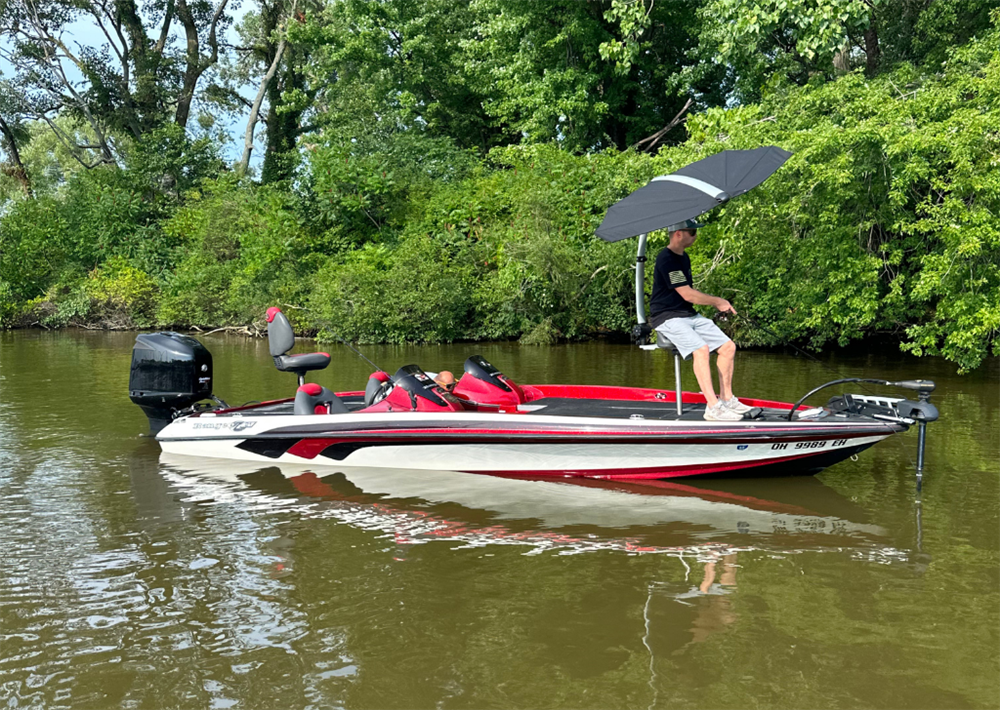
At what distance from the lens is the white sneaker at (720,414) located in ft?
24.0

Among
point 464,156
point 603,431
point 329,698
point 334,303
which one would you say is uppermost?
point 464,156

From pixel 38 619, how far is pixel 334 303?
56.9 ft

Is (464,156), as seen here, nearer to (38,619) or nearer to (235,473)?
(235,473)

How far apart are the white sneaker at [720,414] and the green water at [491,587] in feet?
1.94

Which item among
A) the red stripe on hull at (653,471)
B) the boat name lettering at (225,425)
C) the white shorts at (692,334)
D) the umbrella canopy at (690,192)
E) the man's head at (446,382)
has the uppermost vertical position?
the umbrella canopy at (690,192)

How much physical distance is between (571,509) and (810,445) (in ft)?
6.29

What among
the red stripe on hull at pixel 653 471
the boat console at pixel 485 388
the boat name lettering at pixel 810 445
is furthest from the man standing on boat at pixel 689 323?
the boat console at pixel 485 388

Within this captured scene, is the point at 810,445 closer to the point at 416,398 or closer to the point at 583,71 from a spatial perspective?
the point at 416,398

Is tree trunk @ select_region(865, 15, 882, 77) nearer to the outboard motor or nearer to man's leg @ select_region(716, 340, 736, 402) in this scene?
man's leg @ select_region(716, 340, 736, 402)

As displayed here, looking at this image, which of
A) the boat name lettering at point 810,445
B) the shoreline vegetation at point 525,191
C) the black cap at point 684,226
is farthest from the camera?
the shoreline vegetation at point 525,191

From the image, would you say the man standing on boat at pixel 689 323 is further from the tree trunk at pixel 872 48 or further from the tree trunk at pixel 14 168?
the tree trunk at pixel 14 168

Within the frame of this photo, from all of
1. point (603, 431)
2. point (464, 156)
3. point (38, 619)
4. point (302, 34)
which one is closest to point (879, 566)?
point (603, 431)

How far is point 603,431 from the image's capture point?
7.31 m

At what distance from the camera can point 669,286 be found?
24.8 feet
